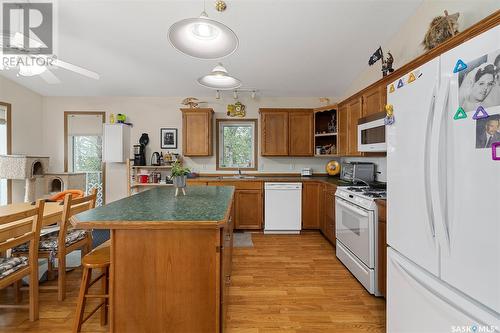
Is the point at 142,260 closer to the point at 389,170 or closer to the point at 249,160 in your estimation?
the point at 389,170

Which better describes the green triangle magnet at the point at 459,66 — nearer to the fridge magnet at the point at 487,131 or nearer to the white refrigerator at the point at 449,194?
the white refrigerator at the point at 449,194

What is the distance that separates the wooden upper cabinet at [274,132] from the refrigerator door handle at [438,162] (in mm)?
3236

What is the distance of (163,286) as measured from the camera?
1312 millimetres

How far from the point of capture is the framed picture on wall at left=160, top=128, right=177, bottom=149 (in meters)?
4.52

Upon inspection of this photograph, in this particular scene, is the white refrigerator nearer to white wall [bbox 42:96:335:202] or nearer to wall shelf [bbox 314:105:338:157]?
wall shelf [bbox 314:105:338:157]

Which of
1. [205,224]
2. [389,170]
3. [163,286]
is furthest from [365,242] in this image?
[163,286]

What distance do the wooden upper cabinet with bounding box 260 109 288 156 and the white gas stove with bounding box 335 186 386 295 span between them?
1.64 m

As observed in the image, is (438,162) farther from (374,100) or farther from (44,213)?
(44,213)

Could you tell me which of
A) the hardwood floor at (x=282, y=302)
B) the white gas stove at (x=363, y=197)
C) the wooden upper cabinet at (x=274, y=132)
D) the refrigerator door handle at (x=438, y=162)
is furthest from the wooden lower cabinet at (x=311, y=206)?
the refrigerator door handle at (x=438, y=162)

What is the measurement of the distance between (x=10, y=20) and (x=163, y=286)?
140 inches

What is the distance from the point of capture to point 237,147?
464 cm

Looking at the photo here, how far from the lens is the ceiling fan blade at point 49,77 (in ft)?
12.6

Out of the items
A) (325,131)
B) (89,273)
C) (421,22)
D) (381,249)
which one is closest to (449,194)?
(381,249)

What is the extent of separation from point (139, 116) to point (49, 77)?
1540 millimetres
